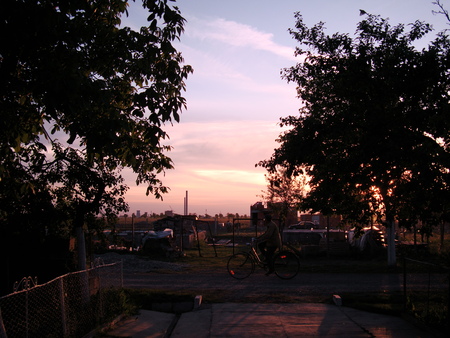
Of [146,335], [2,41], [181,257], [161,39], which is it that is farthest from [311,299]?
[181,257]

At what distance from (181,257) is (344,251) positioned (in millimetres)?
8581

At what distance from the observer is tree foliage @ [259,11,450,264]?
805 cm

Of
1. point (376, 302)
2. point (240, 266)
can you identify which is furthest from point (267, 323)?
point (240, 266)

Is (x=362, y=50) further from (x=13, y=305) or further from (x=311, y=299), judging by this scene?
(x=13, y=305)

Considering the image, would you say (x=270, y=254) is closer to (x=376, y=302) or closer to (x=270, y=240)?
(x=270, y=240)

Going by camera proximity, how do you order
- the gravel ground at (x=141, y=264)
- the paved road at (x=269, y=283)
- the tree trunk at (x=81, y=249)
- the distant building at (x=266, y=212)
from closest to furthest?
the tree trunk at (x=81, y=249)
the paved road at (x=269, y=283)
the gravel ground at (x=141, y=264)
the distant building at (x=266, y=212)

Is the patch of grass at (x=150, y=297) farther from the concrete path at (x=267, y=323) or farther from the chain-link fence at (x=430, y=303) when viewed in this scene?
the chain-link fence at (x=430, y=303)

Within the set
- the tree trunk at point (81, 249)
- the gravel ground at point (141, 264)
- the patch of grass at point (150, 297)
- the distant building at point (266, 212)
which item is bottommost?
the gravel ground at point (141, 264)

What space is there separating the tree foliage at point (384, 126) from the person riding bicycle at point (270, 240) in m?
3.28

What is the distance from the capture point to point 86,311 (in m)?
8.86

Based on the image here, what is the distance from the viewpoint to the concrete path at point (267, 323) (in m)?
8.27

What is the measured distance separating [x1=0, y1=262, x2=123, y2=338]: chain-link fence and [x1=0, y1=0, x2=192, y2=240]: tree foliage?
57.8 inches

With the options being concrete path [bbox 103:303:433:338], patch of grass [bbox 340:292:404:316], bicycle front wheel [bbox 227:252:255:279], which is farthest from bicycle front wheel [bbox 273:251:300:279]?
concrete path [bbox 103:303:433:338]

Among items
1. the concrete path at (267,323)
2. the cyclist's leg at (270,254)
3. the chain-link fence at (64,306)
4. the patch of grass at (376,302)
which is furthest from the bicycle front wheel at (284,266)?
the chain-link fence at (64,306)
